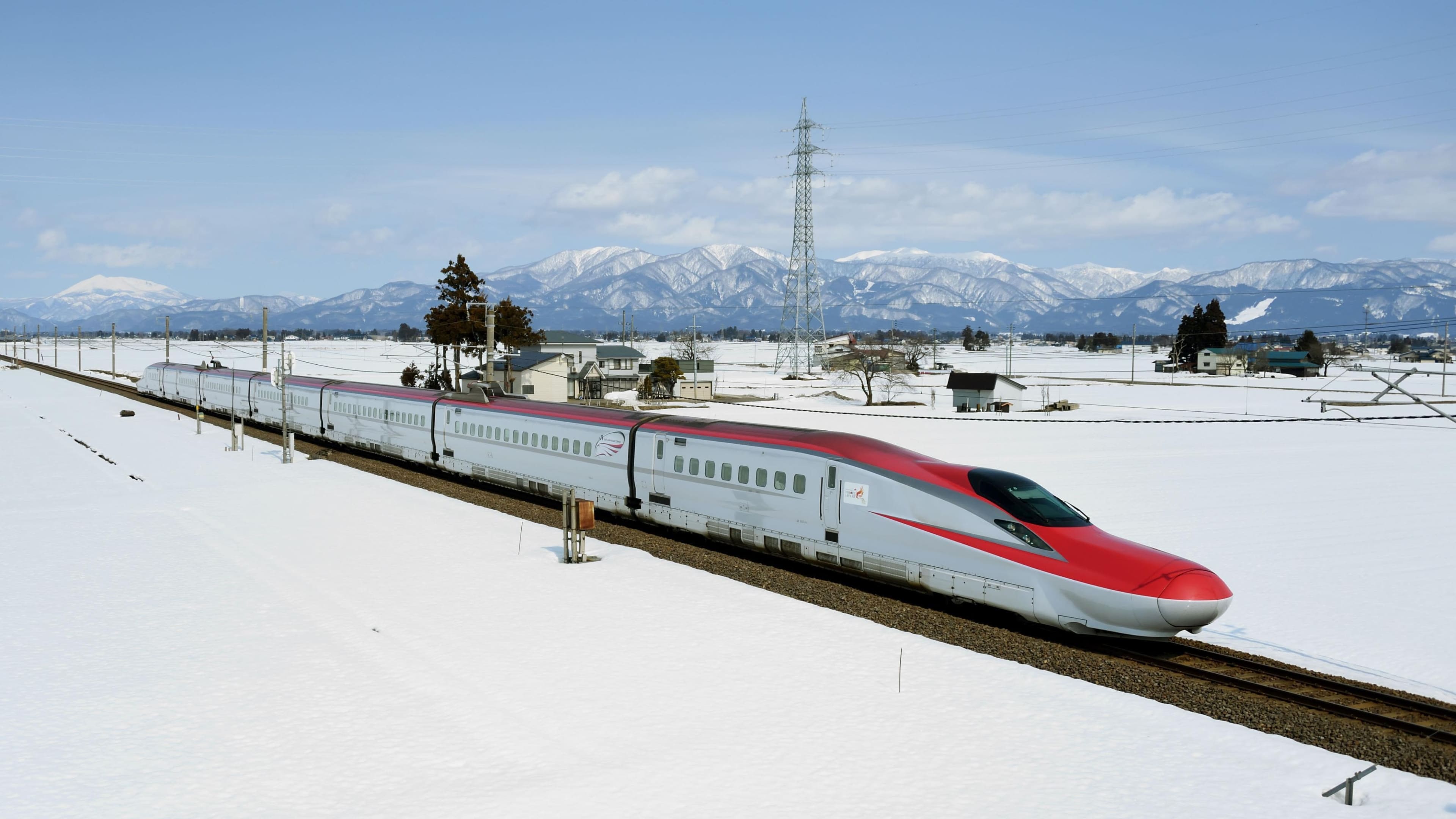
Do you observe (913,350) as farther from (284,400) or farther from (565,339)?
(284,400)

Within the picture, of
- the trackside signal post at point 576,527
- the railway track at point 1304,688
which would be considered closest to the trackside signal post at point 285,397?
the trackside signal post at point 576,527

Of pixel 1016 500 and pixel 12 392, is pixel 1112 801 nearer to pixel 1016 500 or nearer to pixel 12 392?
pixel 1016 500

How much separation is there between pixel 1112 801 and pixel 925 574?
722 cm

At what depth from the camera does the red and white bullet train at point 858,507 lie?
51.4 feet

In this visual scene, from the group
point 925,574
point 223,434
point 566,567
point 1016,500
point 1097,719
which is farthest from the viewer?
point 223,434

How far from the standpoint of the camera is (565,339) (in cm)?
12800

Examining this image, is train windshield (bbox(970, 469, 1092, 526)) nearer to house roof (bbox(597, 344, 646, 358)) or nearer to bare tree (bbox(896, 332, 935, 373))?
house roof (bbox(597, 344, 646, 358))

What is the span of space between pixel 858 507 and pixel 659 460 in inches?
306

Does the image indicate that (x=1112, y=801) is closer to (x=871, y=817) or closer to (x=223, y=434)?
(x=871, y=817)

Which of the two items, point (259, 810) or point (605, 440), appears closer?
point (259, 810)

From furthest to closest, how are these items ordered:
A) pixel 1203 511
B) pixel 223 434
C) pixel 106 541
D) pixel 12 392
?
1. pixel 12 392
2. pixel 223 434
3. pixel 1203 511
4. pixel 106 541

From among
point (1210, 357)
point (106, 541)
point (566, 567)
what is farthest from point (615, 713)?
point (1210, 357)

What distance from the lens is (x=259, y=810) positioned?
10711mm

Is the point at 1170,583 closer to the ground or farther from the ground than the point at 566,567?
farther from the ground
